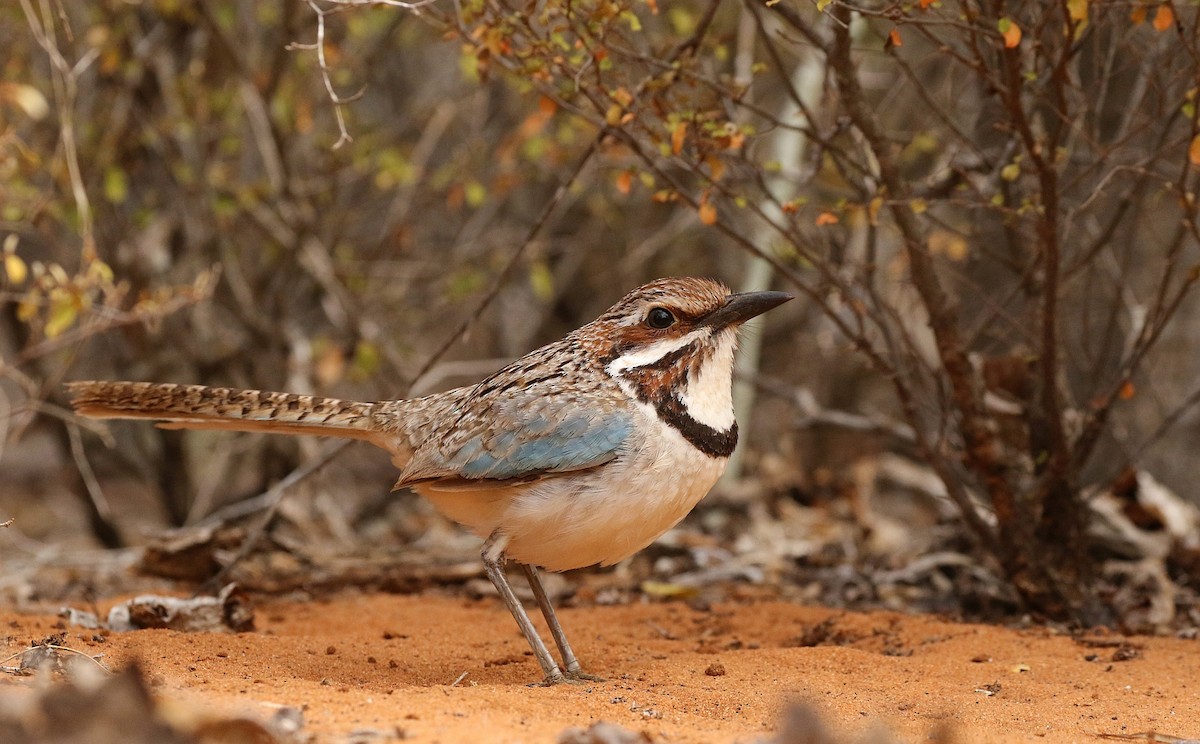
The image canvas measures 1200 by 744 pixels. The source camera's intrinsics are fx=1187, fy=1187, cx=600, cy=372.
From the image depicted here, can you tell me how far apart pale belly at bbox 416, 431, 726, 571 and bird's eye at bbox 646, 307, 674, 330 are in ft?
1.75

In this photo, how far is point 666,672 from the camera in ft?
16.0

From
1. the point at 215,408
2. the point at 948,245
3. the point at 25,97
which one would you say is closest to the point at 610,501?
the point at 215,408

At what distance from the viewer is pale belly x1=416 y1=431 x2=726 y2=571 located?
4.69m

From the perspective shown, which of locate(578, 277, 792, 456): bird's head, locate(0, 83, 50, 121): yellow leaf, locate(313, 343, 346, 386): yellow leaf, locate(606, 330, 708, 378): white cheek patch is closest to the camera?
locate(578, 277, 792, 456): bird's head

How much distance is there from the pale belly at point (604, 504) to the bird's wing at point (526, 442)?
7 centimetres

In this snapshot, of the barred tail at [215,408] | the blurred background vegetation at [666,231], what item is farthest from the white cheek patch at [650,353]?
the barred tail at [215,408]

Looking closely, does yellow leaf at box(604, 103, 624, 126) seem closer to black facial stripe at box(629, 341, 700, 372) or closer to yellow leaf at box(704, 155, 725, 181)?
yellow leaf at box(704, 155, 725, 181)

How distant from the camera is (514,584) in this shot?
23.7ft

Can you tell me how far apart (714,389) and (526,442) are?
840 millimetres

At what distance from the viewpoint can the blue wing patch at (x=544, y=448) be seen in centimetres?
474

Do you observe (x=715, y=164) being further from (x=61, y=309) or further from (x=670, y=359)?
(x=61, y=309)

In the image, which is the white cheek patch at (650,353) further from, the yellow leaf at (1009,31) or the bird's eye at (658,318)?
the yellow leaf at (1009,31)

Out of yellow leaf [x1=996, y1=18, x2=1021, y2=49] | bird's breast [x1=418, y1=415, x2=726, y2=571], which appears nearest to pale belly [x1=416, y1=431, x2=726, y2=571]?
bird's breast [x1=418, y1=415, x2=726, y2=571]

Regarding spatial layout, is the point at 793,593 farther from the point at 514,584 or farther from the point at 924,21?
the point at 924,21
